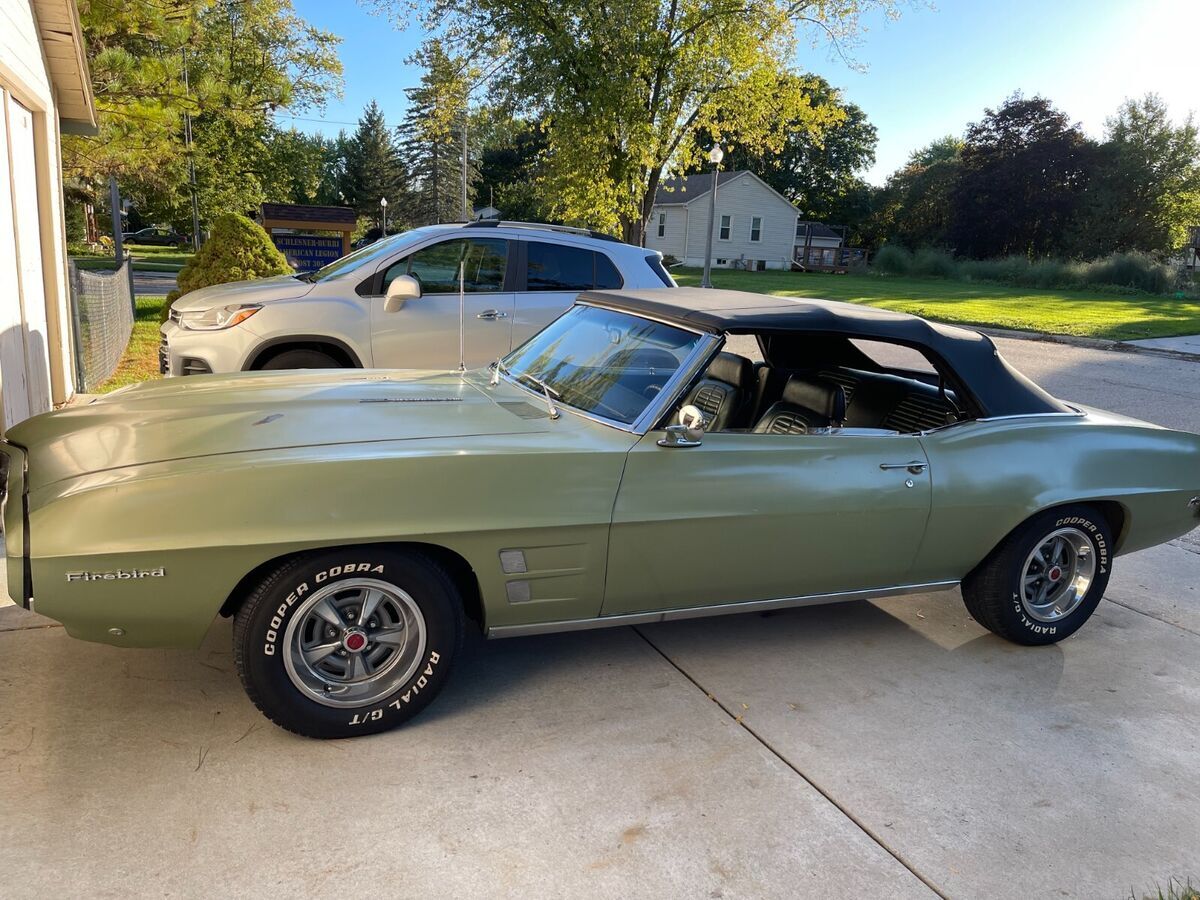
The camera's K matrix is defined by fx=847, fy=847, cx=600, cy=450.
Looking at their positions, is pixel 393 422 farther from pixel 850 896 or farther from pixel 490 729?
pixel 850 896

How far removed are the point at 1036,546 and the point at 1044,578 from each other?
9.7 inches

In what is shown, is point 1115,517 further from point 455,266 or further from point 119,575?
point 455,266

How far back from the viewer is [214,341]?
6.54m

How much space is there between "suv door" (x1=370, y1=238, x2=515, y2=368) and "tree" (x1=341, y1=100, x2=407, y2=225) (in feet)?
236

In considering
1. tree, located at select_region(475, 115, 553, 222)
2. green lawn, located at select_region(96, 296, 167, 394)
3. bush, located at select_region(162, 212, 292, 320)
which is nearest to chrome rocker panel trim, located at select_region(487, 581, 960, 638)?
green lawn, located at select_region(96, 296, 167, 394)

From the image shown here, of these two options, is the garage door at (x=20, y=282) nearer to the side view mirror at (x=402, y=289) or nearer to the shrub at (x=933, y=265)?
the side view mirror at (x=402, y=289)

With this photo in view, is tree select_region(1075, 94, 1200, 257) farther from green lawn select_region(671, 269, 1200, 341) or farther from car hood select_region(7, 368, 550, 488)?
car hood select_region(7, 368, 550, 488)

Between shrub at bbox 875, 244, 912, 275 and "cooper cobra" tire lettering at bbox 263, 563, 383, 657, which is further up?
shrub at bbox 875, 244, 912, 275

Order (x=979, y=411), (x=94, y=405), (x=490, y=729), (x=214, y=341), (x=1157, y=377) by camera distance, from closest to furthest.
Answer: (x=490, y=729) < (x=94, y=405) < (x=979, y=411) < (x=214, y=341) < (x=1157, y=377)

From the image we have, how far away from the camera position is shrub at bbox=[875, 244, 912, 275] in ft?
146

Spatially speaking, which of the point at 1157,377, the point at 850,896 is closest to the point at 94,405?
the point at 850,896

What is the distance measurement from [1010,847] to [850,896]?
0.63m

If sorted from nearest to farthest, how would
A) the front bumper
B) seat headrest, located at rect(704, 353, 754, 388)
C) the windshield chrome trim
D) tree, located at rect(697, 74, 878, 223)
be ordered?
the windshield chrome trim < seat headrest, located at rect(704, 353, 754, 388) < the front bumper < tree, located at rect(697, 74, 878, 223)

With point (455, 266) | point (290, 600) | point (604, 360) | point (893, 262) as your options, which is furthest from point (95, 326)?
point (893, 262)
